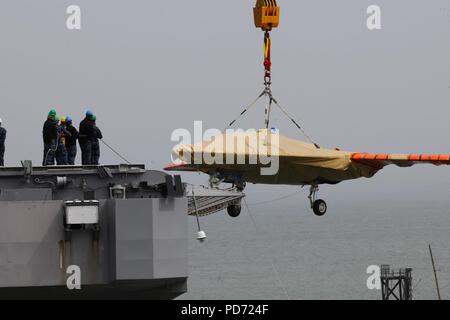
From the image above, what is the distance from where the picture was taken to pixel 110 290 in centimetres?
3039

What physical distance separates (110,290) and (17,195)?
3111 mm

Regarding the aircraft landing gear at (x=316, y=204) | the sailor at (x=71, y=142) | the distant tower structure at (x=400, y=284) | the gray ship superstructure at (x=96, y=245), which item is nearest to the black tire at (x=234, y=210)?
the aircraft landing gear at (x=316, y=204)

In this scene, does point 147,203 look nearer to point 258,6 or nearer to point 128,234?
point 128,234

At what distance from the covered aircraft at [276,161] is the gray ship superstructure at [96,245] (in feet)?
36.1

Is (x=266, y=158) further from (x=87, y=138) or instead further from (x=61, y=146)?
(x=61, y=146)

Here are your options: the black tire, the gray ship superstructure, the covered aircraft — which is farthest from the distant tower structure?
the gray ship superstructure

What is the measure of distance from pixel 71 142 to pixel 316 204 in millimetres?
12121

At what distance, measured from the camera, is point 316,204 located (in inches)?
1800

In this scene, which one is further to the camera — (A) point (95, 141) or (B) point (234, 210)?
(B) point (234, 210)

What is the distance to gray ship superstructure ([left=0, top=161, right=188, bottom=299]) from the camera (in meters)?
29.7

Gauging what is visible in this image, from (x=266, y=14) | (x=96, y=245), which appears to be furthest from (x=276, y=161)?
(x=96, y=245)

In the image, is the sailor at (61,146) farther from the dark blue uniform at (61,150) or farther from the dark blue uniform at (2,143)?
the dark blue uniform at (2,143)

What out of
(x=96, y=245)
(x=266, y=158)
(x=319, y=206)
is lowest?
(x=96, y=245)
